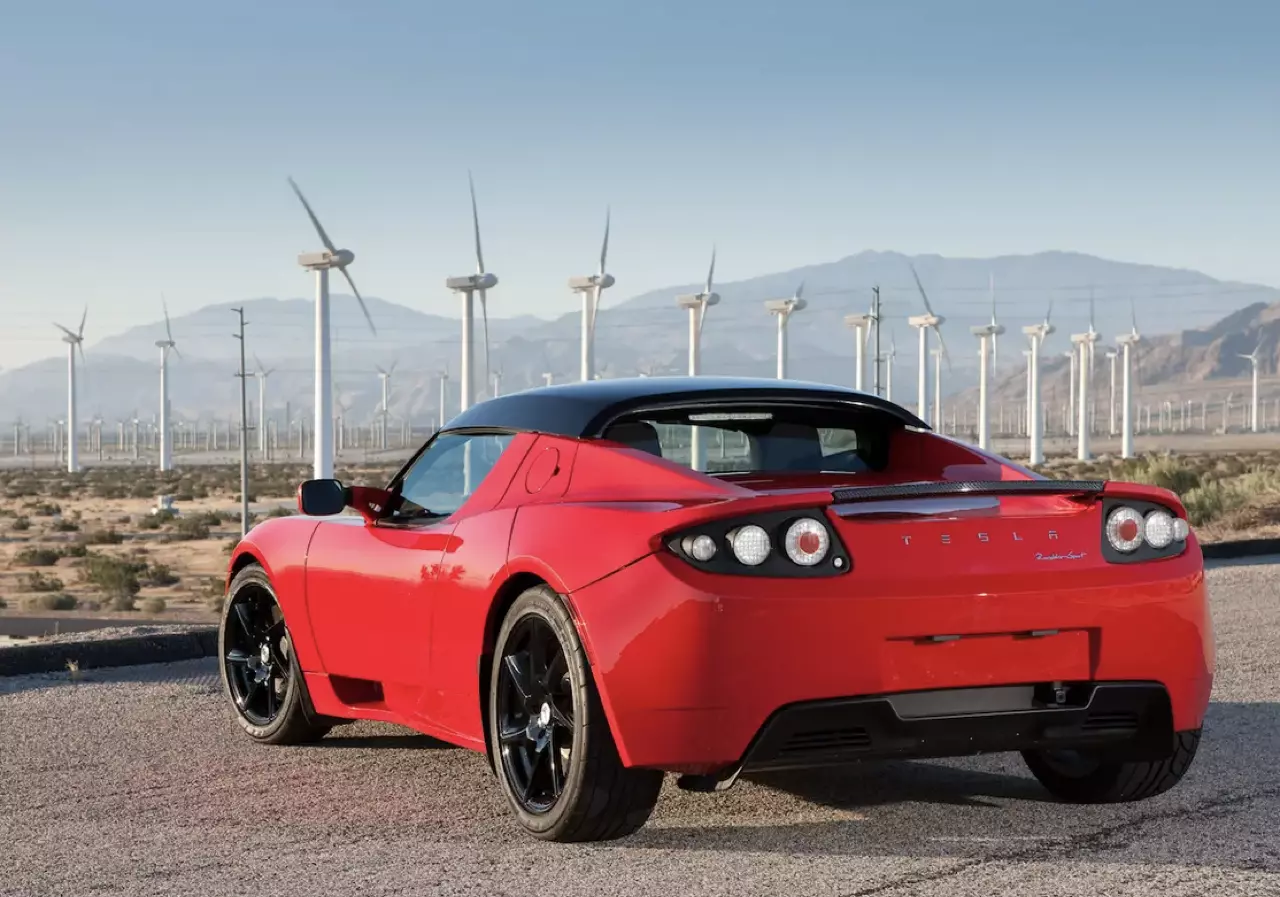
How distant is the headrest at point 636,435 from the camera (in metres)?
5.86

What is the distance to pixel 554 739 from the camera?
18.0 ft

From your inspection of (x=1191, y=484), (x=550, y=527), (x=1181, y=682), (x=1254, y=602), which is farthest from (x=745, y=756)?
(x=1191, y=484)

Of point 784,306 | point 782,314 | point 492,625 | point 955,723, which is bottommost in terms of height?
point 955,723

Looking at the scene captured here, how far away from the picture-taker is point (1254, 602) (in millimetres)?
12992

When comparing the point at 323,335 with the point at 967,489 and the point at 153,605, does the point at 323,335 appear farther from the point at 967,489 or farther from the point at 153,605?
the point at 967,489

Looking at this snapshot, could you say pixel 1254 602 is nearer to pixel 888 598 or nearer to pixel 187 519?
pixel 888 598

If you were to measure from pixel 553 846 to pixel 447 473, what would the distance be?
1.80 metres

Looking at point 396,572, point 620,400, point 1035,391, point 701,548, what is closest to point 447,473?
point 396,572

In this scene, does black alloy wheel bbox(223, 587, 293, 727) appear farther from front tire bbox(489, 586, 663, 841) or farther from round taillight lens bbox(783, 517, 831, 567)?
round taillight lens bbox(783, 517, 831, 567)

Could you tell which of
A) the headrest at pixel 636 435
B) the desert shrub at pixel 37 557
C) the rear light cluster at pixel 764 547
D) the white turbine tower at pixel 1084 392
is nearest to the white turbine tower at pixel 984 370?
the white turbine tower at pixel 1084 392

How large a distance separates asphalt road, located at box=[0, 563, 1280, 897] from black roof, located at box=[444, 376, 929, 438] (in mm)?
1304

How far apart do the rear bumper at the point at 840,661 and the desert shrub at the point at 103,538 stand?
43.2 meters

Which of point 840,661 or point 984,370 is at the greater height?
point 984,370

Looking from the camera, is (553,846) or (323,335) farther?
(323,335)
